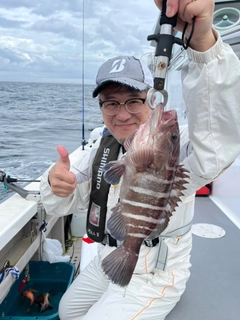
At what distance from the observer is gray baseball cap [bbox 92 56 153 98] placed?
205 cm

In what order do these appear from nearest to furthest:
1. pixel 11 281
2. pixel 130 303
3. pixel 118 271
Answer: pixel 118 271, pixel 130 303, pixel 11 281

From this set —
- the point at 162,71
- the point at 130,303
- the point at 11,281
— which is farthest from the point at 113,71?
the point at 11,281

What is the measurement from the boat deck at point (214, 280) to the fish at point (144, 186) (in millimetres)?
1116

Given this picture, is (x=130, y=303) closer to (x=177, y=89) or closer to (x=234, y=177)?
(x=234, y=177)

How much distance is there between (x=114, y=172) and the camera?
1.38m

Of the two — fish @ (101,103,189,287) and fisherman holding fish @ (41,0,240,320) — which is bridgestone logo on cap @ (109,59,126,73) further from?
fish @ (101,103,189,287)

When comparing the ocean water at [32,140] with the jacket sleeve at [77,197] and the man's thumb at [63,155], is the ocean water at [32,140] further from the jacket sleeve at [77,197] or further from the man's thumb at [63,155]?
the man's thumb at [63,155]

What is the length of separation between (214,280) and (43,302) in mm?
1619

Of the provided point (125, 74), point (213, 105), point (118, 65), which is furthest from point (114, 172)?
point (118, 65)

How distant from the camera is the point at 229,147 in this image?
1528mm

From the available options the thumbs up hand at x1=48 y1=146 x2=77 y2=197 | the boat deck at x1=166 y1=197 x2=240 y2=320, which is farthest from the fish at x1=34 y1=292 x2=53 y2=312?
the thumbs up hand at x1=48 y1=146 x2=77 y2=197

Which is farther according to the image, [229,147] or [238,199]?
[238,199]

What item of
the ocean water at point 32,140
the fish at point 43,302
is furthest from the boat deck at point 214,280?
the ocean water at point 32,140

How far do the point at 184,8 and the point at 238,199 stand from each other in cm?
334
